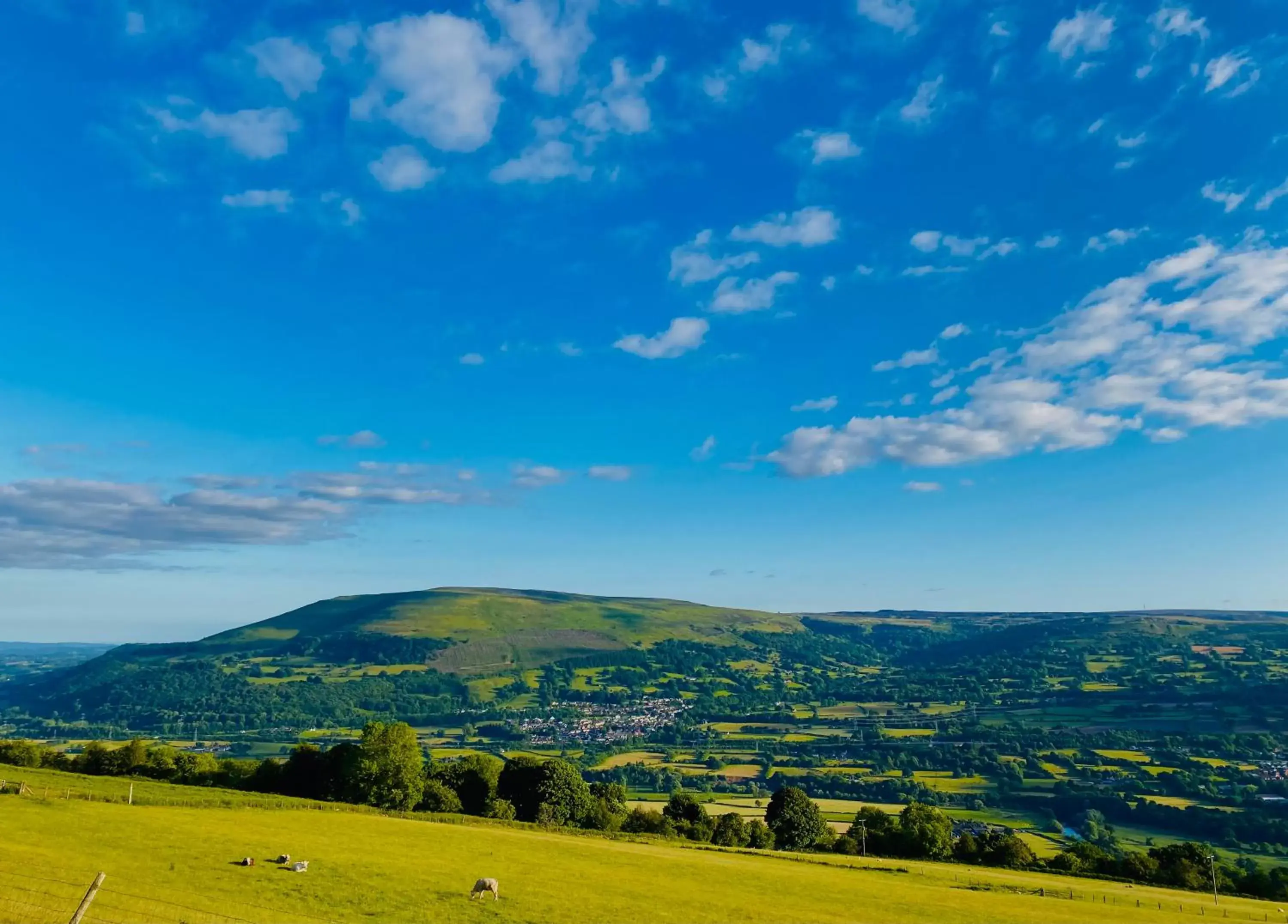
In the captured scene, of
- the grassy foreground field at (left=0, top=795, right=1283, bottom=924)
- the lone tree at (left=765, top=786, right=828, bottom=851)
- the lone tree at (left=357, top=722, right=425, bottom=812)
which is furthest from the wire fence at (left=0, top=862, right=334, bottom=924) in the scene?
the lone tree at (left=765, top=786, right=828, bottom=851)

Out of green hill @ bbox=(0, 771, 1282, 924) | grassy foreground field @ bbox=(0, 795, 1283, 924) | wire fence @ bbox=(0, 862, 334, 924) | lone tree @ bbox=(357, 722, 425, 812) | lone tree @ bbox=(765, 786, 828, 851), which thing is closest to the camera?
wire fence @ bbox=(0, 862, 334, 924)

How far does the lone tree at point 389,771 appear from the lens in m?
97.2

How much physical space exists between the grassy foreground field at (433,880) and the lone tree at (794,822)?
121 feet

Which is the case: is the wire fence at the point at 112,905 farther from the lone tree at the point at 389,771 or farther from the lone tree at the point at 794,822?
the lone tree at the point at 794,822

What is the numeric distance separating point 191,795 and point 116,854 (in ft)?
131

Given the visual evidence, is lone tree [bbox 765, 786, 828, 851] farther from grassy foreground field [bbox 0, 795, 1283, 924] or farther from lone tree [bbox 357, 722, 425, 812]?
lone tree [bbox 357, 722, 425, 812]

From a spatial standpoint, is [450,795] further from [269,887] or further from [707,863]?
[269,887]

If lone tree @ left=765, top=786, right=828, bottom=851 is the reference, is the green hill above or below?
above

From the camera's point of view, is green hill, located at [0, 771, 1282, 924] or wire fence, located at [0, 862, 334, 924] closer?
wire fence, located at [0, 862, 334, 924]

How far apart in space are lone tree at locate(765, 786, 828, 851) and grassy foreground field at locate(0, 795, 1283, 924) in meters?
36.9

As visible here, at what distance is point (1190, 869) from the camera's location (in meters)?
96.0

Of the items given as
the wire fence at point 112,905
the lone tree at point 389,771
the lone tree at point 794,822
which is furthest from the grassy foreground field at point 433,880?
the lone tree at point 794,822

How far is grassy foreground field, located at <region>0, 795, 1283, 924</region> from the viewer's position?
128 ft

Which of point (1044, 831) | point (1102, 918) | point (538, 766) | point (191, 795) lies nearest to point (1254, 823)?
point (1044, 831)
